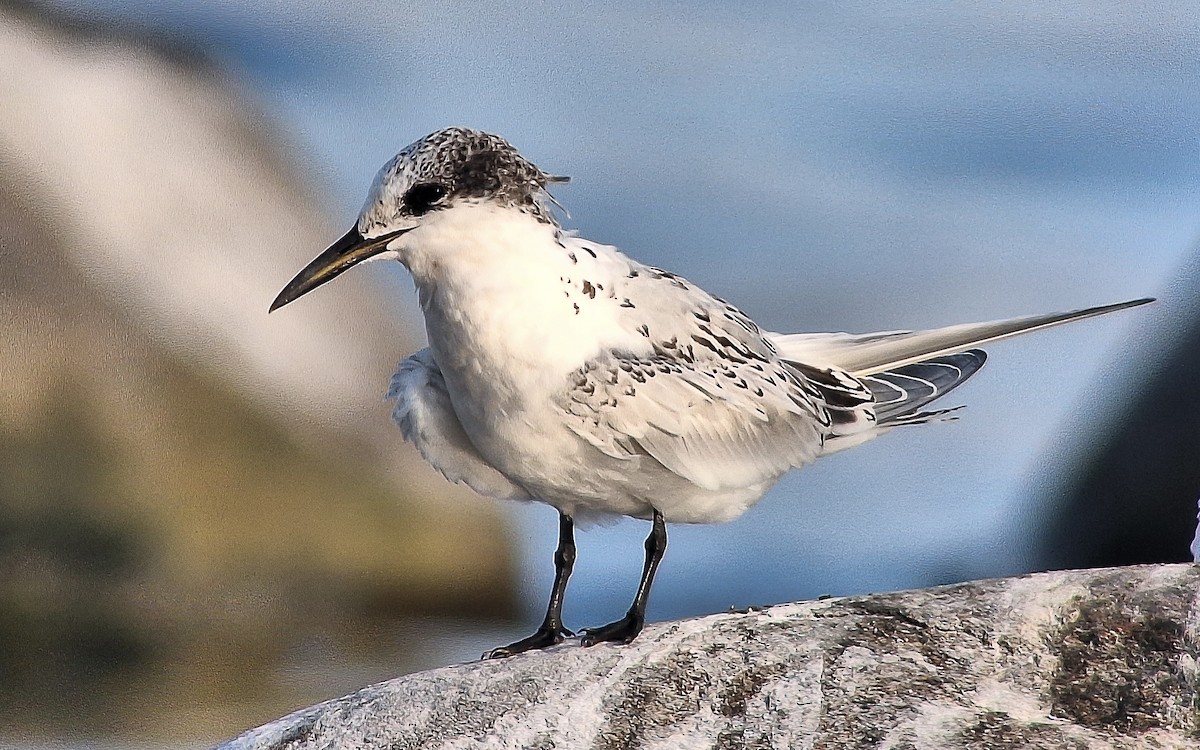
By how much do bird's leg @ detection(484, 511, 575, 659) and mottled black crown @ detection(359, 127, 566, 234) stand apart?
1.46 ft

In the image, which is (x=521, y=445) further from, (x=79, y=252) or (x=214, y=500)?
(x=79, y=252)

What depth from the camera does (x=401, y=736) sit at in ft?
4.92

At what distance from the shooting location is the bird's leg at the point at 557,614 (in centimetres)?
→ 167

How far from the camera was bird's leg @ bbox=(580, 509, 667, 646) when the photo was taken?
5.19 ft

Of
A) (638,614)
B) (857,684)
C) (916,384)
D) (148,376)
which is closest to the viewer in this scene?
(857,684)

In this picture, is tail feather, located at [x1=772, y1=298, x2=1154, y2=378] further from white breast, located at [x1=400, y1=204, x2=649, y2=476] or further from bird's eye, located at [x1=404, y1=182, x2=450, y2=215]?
bird's eye, located at [x1=404, y1=182, x2=450, y2=215]

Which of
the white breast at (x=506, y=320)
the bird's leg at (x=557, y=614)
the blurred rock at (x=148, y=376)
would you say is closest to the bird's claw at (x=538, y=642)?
A: the bird's leg at (x=557, y=614)

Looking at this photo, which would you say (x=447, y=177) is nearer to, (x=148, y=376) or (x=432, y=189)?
(x=432, y=189)

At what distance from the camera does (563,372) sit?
151 cm

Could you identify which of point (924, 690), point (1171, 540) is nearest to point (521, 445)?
point (924, 690)

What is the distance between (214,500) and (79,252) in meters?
0.49

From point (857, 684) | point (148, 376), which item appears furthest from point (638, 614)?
point (148, 376)

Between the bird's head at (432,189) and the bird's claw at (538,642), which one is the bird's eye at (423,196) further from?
the bird's claw at (538,642)

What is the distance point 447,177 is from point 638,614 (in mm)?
564
